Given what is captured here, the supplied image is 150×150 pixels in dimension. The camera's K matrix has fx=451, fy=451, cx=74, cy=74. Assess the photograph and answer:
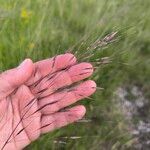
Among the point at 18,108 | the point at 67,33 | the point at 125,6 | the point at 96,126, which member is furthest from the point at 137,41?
the point at 18,108

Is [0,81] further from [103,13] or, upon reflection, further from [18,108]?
[103,13]

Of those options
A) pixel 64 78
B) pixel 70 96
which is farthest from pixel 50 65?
pixel 70 96

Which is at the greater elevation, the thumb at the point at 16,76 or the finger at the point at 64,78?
the thumb at the point at 16,76

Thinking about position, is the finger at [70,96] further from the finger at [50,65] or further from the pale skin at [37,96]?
the finger at [50,65]

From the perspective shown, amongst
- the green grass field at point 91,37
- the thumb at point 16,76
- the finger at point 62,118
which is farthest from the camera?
the green grass field at point 91,37

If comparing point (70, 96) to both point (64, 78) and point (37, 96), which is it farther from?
point (37, 96)

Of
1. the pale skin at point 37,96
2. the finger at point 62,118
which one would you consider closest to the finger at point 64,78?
the pale skin at point 37,96

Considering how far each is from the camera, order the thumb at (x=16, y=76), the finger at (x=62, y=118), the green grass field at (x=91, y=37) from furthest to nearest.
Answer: the green grass field at (x=91, y=37) < the finger at (x=62, y=118) < the thumb at (x=16, y=76)
